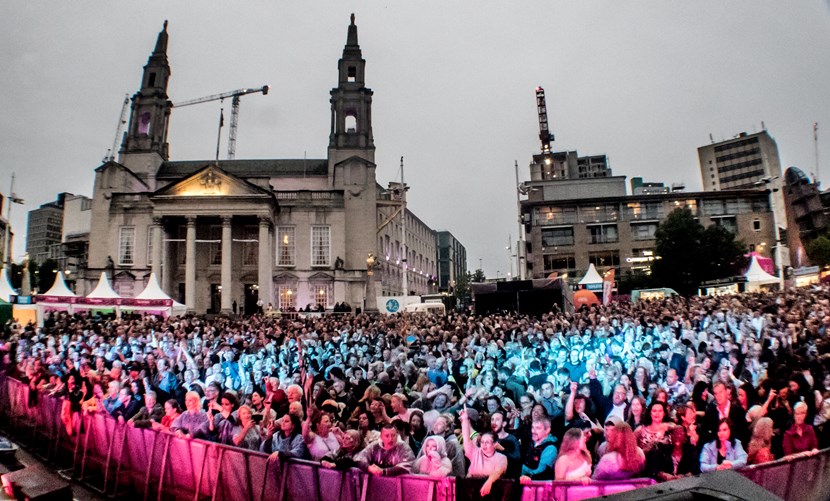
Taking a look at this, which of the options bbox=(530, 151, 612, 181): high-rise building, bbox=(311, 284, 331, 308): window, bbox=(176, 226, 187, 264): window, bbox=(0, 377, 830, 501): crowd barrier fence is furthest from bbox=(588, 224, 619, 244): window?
bbox=(0, 377, 830, 501): crowd barrier fence

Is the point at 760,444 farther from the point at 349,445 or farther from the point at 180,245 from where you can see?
the point at 180,245

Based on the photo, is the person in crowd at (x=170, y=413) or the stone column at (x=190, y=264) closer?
the person in crowd at (x=170, y=413)

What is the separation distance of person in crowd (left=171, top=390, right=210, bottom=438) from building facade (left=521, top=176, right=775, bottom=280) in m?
59.5

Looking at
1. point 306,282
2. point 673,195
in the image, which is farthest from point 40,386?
point 673,195

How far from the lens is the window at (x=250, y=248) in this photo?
4634 cm

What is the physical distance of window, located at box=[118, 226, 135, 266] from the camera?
46062mm

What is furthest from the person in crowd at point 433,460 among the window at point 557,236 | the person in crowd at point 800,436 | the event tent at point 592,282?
the window at point 557,236

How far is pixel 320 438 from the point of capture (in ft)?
20.0

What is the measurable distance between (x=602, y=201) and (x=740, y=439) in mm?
62848

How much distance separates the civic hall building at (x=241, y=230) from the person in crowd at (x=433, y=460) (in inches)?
1412

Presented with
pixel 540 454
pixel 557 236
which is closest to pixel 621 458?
pixel 540 454

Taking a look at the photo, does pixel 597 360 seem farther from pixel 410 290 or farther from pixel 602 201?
pixel 410 290

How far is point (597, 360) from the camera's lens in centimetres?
1036

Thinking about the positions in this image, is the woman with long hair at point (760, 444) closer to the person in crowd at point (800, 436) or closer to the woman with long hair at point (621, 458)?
the person in crowd at point (800, 436)
